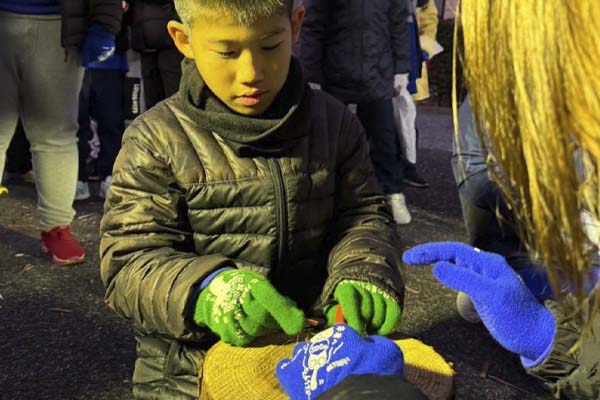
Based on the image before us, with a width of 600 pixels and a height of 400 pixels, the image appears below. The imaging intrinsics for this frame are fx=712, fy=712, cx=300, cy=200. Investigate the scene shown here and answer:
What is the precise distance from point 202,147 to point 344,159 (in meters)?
0.40

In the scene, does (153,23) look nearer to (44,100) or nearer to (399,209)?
(44,100)

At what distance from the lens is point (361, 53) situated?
3.85 m

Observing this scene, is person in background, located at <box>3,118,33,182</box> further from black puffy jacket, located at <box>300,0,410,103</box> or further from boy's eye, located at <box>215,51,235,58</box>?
boy's eye, located at <box>215,51,235,58</box>

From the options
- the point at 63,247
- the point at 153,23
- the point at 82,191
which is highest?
the point at 153,23

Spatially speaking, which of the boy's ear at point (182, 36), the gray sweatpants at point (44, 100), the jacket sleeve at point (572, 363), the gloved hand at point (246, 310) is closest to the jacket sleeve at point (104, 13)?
the gray sweatpants at point (44, 100)

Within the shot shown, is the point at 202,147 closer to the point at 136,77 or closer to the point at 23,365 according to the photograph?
the point at 23,365

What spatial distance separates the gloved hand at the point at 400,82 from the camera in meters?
4.45

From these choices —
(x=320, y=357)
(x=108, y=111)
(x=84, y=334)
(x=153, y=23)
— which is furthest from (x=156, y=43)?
(x=320, y=357)

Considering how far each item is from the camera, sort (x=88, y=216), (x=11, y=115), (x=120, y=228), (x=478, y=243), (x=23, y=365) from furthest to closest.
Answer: (x=88, y=216)
(x=11, y=115)
(x=478, y=243)
(x=23, y=365)
(x=120, y=228)

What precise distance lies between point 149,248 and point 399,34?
2.77m

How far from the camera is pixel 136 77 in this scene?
4.44 m

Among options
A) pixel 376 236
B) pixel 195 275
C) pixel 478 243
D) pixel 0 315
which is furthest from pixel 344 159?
pixel 0 315

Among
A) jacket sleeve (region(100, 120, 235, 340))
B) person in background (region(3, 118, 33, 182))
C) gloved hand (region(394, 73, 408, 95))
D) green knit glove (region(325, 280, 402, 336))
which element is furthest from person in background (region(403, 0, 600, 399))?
person in background (region(3, 118, 33, 182))

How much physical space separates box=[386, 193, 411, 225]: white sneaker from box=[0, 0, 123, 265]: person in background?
6.21 ft
